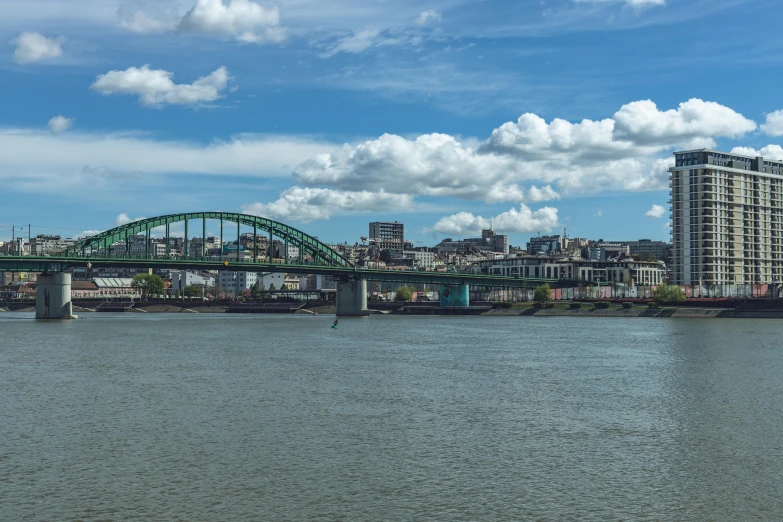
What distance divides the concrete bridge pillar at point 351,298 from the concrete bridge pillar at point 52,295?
2162 inches

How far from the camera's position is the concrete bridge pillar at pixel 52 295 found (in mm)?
139500

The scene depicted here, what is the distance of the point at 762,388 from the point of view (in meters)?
47.6

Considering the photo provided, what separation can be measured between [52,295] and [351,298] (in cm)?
5902

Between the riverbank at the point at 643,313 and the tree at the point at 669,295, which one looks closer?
the riverbank at the point at 643,313

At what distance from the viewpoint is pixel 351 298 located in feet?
579

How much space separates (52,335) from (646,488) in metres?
83.8

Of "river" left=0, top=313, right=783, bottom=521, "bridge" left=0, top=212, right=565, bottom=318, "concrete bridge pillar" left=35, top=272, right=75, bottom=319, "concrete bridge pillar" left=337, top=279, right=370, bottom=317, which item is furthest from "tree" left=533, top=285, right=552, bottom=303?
"river" left=0, top=313, right=783, bottom=521

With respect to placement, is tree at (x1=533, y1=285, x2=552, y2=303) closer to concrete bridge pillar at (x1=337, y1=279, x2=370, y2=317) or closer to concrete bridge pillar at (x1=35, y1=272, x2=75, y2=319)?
concrete bridge pillar at (x1=337, y1=279, x2=370, y2=317)

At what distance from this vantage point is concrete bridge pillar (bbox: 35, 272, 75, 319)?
140 metres

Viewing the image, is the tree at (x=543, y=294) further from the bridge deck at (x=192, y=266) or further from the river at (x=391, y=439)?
the river at (x=391, y=439)

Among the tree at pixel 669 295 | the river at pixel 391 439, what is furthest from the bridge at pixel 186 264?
the river at pixel 391 439

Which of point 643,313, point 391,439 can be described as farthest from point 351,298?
point 391,439

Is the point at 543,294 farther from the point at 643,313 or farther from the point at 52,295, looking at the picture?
the point at 52,295

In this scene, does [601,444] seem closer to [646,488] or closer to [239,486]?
[646,488]
